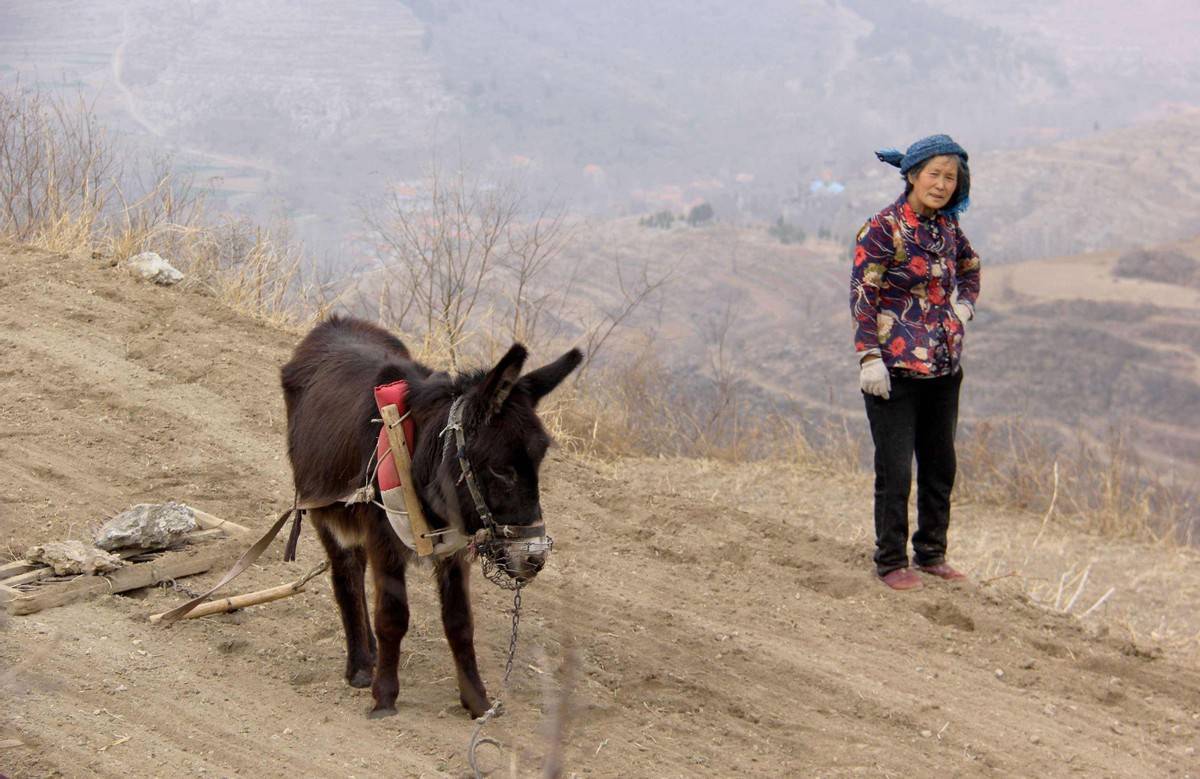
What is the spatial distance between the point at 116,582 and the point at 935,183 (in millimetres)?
4378

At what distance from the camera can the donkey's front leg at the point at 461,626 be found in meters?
4.14

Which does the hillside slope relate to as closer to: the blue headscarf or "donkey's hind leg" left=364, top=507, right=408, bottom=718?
"donkey's hind leg" left=364, top=507, right=408, bottom=718

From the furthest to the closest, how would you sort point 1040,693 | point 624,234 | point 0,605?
point 624,234 < point 1040,693 < point 0,605

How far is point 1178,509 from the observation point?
9852 mm

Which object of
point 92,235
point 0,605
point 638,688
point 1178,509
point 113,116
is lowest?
point 1178,509

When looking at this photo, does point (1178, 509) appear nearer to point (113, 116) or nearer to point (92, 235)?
point (92, 235)

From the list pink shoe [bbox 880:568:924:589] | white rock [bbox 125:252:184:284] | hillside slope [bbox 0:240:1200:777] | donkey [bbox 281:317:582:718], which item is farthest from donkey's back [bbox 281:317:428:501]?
white rock [bbox 125:252:184:284]

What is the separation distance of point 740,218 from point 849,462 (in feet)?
93.1

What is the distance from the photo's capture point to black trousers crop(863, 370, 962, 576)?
5918 millimetres

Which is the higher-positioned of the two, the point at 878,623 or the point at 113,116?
the point at 113,116

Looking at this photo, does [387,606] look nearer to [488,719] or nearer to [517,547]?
[488,719]

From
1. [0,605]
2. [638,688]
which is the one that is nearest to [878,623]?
[638,688]

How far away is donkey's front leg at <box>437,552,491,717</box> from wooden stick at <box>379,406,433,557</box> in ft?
0.74

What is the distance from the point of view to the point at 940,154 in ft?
18.5
